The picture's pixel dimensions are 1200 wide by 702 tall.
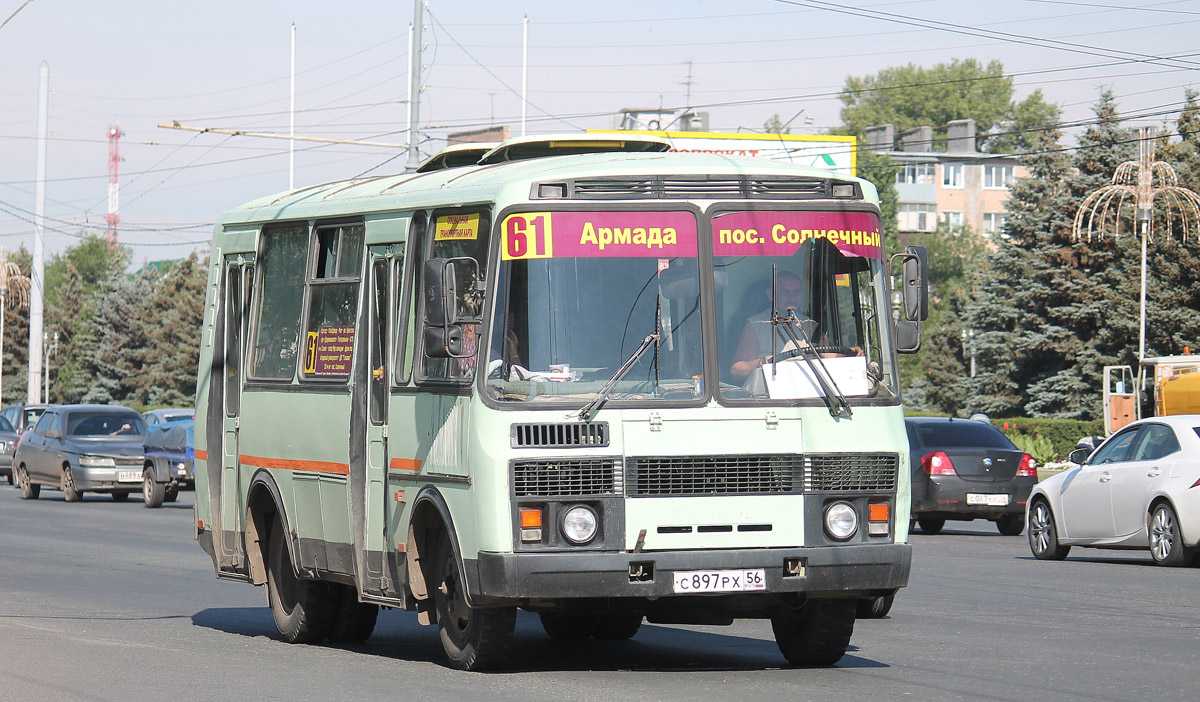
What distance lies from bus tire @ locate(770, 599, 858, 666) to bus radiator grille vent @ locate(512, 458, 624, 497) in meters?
1.62

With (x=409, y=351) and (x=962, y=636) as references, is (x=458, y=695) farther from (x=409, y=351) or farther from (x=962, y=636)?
(x=962, y=636)

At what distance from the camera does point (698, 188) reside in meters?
9.92

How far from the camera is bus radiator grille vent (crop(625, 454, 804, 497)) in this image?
9.45 m

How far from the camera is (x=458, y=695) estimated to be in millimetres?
9164

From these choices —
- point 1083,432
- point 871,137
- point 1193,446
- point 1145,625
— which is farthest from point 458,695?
point 871,137

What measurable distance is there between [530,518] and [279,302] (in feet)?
12.3

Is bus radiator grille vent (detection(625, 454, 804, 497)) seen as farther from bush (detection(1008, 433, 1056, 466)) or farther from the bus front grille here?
bush (detection(1008, 433, 1056, 466))

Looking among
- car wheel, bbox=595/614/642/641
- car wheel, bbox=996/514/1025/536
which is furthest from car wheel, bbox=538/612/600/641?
car wheel, bbox=996/514/1025/536

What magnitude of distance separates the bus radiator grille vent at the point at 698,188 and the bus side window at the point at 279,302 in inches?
117

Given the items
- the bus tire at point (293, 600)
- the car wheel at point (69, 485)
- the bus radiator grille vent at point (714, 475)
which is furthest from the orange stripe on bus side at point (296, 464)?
the car wheel at point (69, 485)

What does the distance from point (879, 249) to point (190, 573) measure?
9797mm

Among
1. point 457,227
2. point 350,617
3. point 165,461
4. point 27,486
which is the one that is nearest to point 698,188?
Result: point 457,227

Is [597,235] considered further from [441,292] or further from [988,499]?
[988,499]

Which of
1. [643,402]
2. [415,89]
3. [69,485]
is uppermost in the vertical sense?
[415,89]
